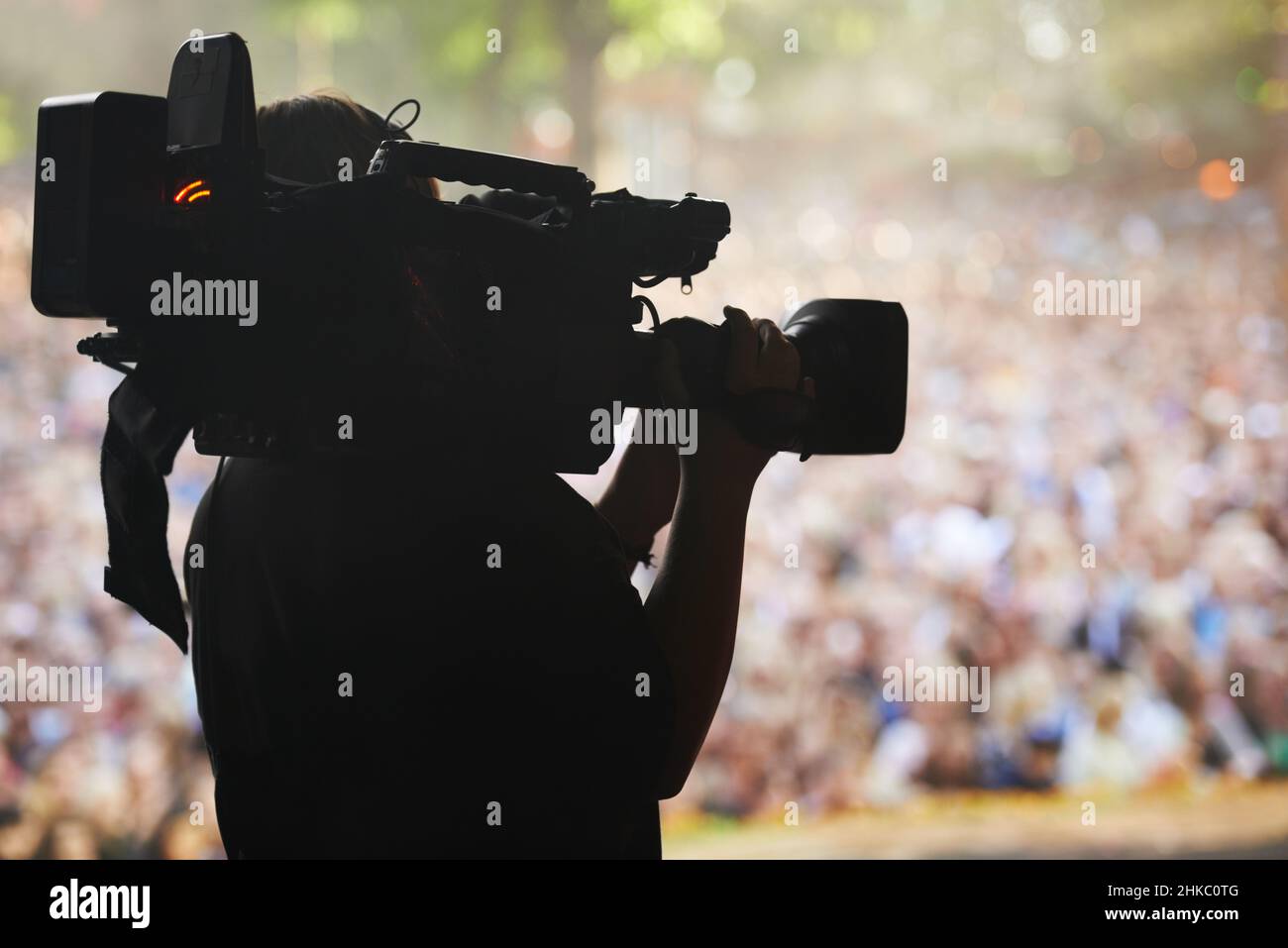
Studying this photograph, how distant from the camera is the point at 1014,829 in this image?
112 inches

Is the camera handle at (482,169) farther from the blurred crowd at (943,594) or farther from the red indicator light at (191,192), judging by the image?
the blurred crowd at (943,594)

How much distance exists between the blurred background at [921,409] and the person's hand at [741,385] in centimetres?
158

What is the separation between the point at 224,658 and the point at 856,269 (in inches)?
159

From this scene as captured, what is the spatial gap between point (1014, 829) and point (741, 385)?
2486mm

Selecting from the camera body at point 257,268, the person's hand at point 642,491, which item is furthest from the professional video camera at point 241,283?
the person's hand at point 642,491

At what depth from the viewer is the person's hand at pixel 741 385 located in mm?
632

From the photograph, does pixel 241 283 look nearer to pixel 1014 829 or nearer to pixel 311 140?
pixel 311 140

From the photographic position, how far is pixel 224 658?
58cm

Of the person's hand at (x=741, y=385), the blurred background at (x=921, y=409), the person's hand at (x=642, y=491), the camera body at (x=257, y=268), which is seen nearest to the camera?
the camera body at (x=257, y=268)

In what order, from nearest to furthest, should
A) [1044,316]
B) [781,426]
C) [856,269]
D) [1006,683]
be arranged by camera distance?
[781,426]
[1006,683]
[1044,316]
[856,269]

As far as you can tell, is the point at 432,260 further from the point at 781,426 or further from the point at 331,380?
the point at 781,426

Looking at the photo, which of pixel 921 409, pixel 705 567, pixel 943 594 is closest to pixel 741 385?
pixel 705 567

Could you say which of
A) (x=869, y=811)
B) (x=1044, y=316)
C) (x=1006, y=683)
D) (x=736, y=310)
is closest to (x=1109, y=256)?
(x=1044, y=316)

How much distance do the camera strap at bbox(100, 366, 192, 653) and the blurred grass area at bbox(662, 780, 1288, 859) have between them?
2281 mm
